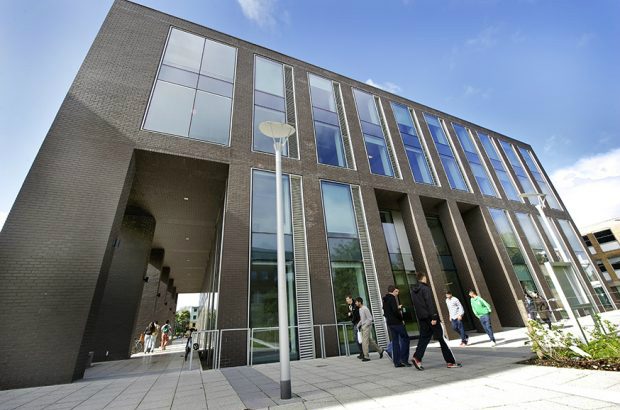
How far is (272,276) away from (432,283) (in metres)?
7.74

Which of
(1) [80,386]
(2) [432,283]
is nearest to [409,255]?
(2) [432,283]

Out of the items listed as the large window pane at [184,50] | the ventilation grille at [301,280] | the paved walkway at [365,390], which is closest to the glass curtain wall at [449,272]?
the ventilation grille at [301,280]

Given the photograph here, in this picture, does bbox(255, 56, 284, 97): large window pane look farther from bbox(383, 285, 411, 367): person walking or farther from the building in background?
the building in background

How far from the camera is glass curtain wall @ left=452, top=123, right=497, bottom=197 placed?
19.0m

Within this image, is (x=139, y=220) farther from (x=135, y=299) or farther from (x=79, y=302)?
(x=79, y=302)

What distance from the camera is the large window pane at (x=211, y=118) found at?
11.3 m

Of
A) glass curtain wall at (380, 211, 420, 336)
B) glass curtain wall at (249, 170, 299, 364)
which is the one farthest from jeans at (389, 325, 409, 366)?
glass curtain wall at (380, 211, 420, 336)

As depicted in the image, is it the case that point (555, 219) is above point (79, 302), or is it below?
above

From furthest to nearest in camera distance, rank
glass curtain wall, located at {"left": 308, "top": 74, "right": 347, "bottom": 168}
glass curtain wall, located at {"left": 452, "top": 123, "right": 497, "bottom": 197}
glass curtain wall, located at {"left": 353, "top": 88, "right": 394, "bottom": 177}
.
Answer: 1. glass curtain wall, located at {"left": 452, "top": 123, "right": 497, "bottom": 197}
2. glass curtain wall, located at {"left": 353, "top": 88, "right": 394, "bottom": 177}
3. glass curtain wall, located at {"left": 308, "top": 74, "right": 347, "bottom": 168}

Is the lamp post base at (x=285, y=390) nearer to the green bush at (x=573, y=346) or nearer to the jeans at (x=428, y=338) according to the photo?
the jeans at (x=428, y=338)

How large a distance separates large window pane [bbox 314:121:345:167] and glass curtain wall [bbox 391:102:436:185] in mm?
4904

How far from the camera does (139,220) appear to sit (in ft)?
49.5

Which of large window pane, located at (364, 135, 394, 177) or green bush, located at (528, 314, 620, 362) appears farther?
large window pane, located at (364, 135, 394, 177)

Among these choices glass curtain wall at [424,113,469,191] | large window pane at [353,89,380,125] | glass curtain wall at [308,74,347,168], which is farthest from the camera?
glass curtain wall at [424,113,469,191]
